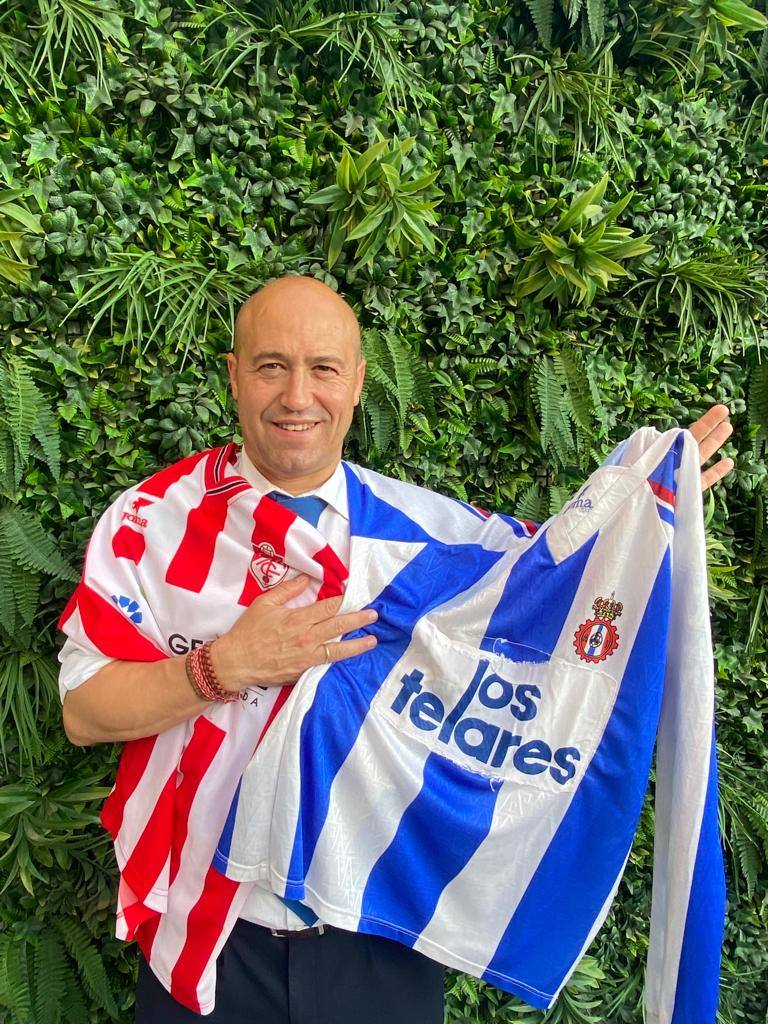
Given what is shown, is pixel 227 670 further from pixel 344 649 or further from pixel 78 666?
pixel 78 666

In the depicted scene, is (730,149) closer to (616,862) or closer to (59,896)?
(616,862)

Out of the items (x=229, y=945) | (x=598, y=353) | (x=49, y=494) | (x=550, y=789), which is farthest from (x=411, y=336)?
(x=229, y=945)

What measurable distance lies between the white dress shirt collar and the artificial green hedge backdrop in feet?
1.97

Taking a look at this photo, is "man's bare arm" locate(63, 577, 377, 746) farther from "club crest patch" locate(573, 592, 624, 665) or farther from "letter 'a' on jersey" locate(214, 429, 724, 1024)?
"club crest patch" locate(573, 592, 624, 665)

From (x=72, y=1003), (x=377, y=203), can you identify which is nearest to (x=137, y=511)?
(x=377, y=203)

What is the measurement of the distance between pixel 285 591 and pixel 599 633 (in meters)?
0.74

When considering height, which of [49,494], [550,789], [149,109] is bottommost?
[550,789]

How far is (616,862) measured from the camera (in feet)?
5.39

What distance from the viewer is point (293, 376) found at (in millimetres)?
1760

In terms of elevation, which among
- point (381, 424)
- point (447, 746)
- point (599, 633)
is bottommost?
point (447, 746)

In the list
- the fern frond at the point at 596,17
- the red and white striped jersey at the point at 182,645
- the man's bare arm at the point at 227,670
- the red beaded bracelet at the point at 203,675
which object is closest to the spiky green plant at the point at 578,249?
the fern frond at the point at 596,17

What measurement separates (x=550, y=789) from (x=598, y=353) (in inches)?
68.8

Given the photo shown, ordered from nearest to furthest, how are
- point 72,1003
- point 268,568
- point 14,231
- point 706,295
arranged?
1. point 268,568
2. point 14,231
3. point 72,1003
4. point 706,295

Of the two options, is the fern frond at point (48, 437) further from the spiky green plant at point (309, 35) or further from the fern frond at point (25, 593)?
the spiky green plant at point (309, 35)
